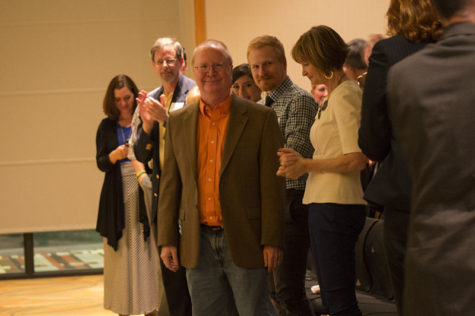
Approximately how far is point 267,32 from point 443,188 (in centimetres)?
332

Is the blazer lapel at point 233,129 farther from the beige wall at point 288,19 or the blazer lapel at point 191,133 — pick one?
the beige wall at point 288,19

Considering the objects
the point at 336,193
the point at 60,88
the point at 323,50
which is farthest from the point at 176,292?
the point at 60,88

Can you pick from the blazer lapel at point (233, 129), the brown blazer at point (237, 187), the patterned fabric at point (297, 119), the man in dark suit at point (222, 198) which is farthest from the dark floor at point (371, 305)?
the blazer lapel at point (233, 129)

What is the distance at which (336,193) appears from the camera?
2.24 meters

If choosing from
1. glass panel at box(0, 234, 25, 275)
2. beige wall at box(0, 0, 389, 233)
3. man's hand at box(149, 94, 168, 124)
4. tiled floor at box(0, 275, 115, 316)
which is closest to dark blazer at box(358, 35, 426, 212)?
man's hand at box(149, 94, 168, 124)

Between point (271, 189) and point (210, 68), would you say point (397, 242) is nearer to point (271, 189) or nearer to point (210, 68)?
point (271, 189)

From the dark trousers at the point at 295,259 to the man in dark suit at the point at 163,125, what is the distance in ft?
1.81

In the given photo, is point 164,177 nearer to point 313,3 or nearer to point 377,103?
point 377,103

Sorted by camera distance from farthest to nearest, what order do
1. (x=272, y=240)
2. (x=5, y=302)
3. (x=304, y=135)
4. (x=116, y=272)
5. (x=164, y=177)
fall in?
(x=5, y=302) → (x=116, y=272) → (x=304, y=135) → (x=164, y=177) → (x=272, y=240)

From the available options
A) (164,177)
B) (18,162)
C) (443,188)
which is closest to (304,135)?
(164,177)

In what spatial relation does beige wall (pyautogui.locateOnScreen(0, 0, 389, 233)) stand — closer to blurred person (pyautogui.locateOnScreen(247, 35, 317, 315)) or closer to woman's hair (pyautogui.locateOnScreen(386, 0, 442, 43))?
blurred person (pyautogui.locateOnScreen(247, 35, 317, 315))

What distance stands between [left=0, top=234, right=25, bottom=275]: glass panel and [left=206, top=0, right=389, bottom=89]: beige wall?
326 centimetres

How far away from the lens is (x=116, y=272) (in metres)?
4.02

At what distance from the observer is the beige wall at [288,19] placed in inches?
170
